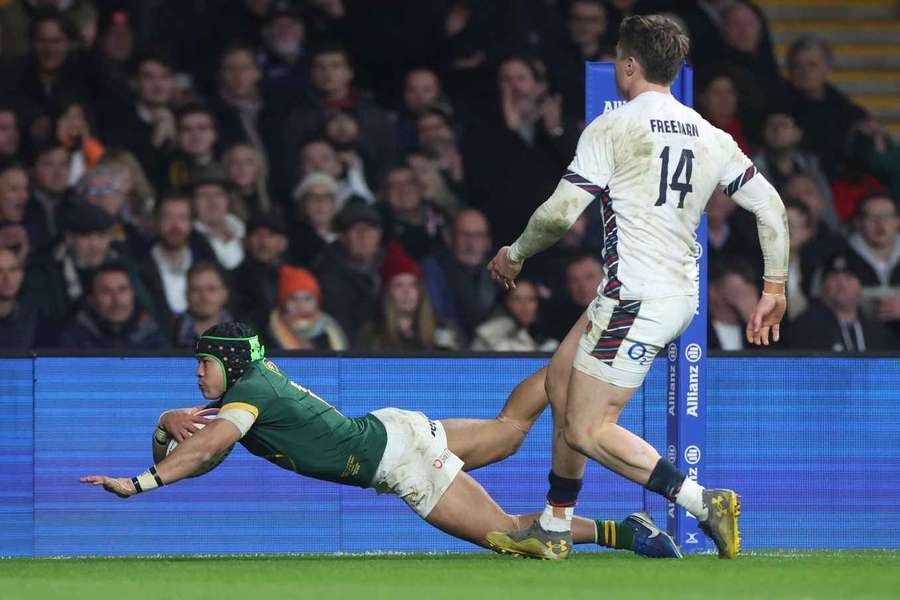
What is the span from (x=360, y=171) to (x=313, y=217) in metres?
0.68

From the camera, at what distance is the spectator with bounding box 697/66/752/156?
530 inches

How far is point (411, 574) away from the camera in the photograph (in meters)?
7.31

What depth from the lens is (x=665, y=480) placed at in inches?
297

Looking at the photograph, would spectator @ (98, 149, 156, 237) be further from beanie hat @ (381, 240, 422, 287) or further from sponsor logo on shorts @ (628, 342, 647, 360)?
sponsor logo on shorts @ (628, 342, 647, 360)

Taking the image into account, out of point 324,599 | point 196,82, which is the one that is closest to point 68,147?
point 196,82

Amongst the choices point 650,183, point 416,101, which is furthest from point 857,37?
point 650,183

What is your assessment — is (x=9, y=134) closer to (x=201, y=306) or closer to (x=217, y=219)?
(x=217, y=219)

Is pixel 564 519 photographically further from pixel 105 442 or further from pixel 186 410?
pixel 105 442

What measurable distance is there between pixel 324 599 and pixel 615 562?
189cm

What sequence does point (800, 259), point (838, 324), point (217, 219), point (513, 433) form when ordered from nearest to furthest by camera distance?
1. point (513, 433)
2. point (838, 324)
3. point (217, 219)
4. point (800, 259)

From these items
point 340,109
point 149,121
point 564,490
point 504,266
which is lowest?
point 564,490

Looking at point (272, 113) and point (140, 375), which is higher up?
point (272, 113)

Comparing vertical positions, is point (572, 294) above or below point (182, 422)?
above

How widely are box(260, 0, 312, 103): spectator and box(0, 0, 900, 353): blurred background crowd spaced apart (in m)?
0.02
